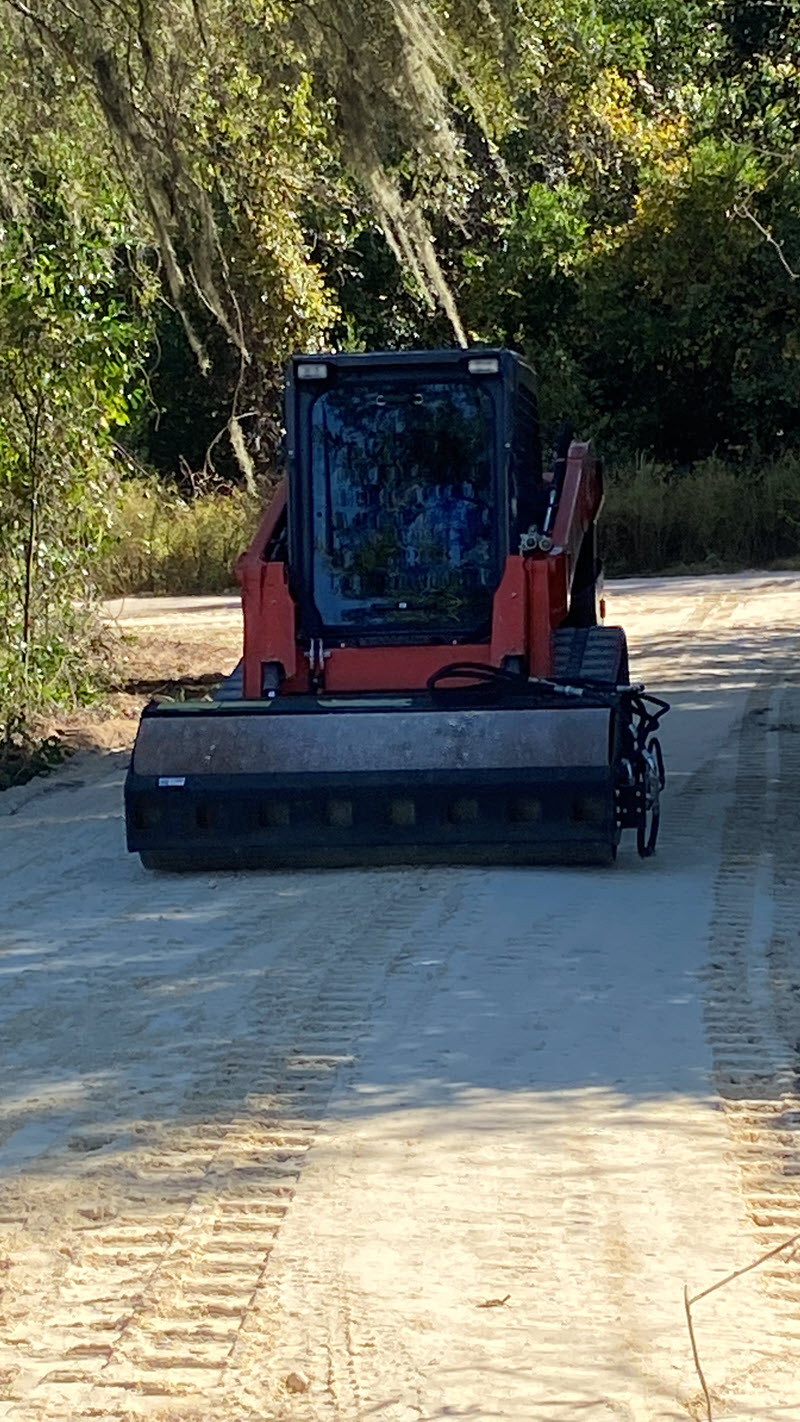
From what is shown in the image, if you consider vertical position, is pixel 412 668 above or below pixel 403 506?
below

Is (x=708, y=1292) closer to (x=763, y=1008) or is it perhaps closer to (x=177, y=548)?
(x=763, y=1008)

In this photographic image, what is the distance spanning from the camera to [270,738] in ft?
28.7

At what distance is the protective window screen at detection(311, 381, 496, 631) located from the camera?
10148 millimetres

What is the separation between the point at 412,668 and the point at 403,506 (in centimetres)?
85

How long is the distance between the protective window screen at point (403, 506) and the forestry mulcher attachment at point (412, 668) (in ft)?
0.03

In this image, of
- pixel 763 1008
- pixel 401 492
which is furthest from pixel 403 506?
pixel 763 1008

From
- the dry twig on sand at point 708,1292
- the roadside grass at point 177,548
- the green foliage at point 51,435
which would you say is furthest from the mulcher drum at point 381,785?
→ the roadside grass at point 177,548

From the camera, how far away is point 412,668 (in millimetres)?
10148

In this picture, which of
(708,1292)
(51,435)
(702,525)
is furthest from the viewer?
(702,525)

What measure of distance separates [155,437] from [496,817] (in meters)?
24.2

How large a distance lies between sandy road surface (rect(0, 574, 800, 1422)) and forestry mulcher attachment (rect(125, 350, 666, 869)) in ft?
0.79

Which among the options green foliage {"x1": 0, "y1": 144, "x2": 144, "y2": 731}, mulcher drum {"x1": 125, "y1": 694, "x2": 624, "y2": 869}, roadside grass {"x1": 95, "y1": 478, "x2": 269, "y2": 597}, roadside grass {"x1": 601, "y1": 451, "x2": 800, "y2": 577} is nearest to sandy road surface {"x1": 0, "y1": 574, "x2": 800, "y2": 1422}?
mulcher drum {"x1": 125, "y1": 694, "x2": 624, "y2": 869}

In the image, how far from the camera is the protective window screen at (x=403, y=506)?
33.3ft

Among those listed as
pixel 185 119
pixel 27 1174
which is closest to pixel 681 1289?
pixel 27 1174
